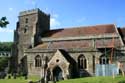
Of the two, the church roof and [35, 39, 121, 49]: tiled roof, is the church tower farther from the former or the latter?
[35, 39, 121, 49]: tiled roof

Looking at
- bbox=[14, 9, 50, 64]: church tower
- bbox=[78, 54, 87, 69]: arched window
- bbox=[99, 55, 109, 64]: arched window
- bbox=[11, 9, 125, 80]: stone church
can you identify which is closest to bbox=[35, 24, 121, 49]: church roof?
bbox=[11, 9, 125, 80]: stone church

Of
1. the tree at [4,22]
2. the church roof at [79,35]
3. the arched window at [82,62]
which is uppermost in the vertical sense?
the church roof at [79,35]

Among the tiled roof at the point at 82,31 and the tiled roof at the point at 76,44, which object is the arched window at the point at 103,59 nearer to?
the tiled roof at the point at 76,44

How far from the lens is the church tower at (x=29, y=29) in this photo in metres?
57.5

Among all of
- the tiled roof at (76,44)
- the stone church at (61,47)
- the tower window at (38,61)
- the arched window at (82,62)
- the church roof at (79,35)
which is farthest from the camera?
the tower window at (38,61)

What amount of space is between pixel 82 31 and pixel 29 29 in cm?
1368

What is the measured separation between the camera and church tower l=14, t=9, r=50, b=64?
57.5 m

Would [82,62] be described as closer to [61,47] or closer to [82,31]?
[61,47]

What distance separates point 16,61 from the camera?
194 ft

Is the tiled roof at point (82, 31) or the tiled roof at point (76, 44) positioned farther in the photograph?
the tiled roof at point (82, 31)

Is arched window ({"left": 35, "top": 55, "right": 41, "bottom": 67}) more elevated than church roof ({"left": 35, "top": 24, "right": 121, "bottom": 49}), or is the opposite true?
church roof ({"left": 35, "top": 24, "right": 121, "bottom": 49})

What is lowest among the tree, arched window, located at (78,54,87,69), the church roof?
arched window, located at (78,54,87,69)

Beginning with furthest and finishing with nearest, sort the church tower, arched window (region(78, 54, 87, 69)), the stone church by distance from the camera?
the church tower < arched window (region(78, 54, 87, 69)) < the stone church

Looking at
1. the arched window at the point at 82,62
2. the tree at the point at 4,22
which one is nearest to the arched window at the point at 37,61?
the arched window at the point at 82,62
